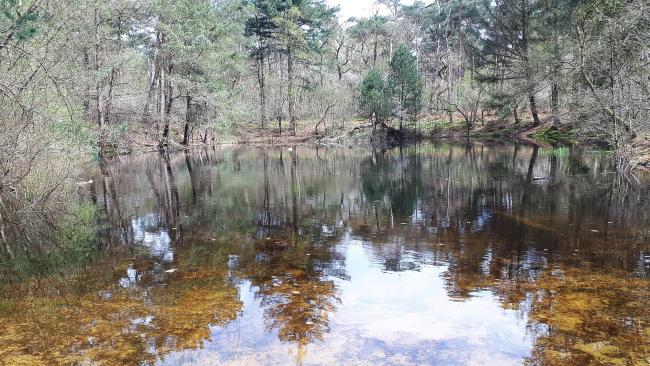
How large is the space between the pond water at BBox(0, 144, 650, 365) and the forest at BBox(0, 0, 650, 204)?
4179 mm

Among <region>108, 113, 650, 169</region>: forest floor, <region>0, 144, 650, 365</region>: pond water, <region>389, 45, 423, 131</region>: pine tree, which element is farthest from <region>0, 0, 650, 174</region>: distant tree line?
<region>0, 144, 650, 365</region>: pond water

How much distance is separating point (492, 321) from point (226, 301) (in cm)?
342

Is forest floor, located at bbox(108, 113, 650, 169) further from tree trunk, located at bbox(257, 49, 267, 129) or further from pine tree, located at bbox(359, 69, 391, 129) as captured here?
pine tree, located at bbox(359, 69, 391, 129)

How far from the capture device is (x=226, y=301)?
661 cm

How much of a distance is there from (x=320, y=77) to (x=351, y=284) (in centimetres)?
4351

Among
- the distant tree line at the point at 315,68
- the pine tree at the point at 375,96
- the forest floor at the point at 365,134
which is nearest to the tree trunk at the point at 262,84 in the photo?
the distant tree line at the point at 315,68

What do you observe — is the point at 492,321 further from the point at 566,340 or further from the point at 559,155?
the point at 559,155

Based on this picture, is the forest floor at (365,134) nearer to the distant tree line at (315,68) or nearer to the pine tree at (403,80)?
the distant tree line at (315,68)

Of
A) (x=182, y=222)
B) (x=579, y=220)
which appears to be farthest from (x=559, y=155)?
(x=182, y=222)

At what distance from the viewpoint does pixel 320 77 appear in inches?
1933

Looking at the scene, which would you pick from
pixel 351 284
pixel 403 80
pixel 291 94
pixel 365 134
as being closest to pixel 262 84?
pixel 291 94

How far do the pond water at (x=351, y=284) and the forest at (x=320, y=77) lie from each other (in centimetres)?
418

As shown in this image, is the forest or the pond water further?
the forest

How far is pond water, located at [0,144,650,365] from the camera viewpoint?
5.14 m
